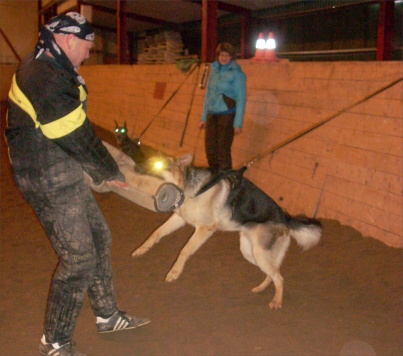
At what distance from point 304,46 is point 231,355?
31.1 ft

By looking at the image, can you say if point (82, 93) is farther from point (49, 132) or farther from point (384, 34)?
point (384, 34)

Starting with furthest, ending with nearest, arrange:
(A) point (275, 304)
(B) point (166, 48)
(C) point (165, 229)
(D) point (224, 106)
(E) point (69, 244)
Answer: (B) point (166, 48), (D) point (224, 106), (C) point (165, 229), (A) point (275, 304), (E) point (69, 244)

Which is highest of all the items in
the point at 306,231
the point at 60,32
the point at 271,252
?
the point at 60,32

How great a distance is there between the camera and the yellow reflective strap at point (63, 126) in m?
2.09

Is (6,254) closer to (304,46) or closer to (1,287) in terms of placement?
(1,287)

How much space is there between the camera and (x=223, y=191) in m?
3.80

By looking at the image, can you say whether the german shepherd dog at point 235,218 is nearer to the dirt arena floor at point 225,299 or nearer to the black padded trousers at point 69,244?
the dirt arena floor at point 225,299

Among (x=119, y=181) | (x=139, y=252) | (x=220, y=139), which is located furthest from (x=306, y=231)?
(x=220, y=139)

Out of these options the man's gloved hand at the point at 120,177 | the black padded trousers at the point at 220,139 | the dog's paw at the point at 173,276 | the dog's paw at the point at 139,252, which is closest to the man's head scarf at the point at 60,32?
the man's gloved hand at the point at 120,177

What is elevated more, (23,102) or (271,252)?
(23,102)

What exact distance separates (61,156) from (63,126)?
0.25 meters

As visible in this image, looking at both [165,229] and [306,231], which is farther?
[165,229]

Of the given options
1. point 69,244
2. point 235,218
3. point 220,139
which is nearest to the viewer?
point 69,244

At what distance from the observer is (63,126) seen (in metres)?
2.10
